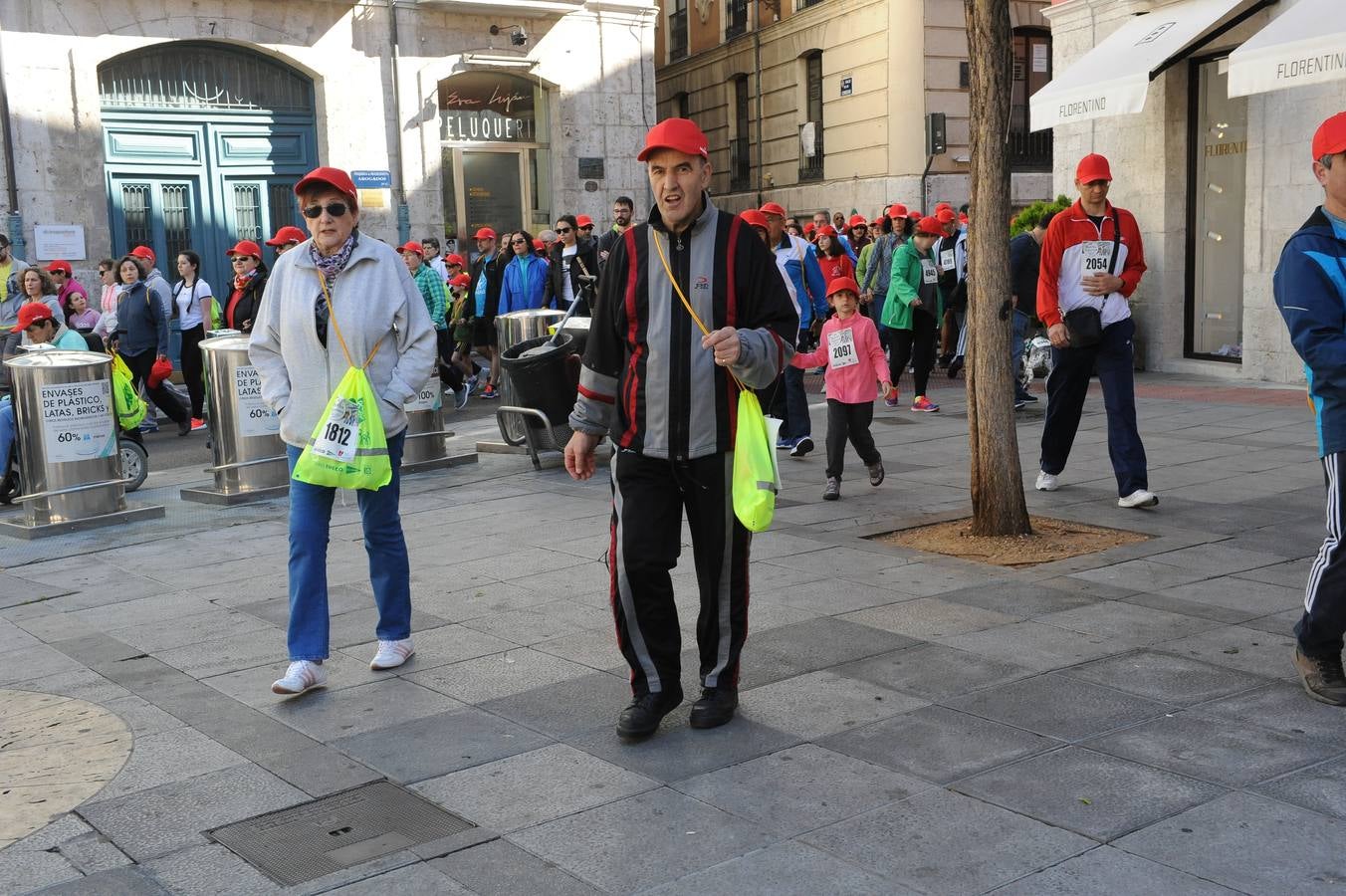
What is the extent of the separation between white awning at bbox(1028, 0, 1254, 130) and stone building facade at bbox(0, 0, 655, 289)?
29.1 feet

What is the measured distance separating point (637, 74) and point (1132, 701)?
2027cm

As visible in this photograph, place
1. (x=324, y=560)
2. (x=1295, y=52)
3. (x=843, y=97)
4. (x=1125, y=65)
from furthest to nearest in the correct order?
1. (x=843, y=97)
2. (x=1125, y=65)
3. (x=1295, y=52)
4. (x=324, y=560)

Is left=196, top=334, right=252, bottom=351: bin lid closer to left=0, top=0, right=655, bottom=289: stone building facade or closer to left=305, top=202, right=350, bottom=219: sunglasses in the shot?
left=305, top=202, right=350, bottom=219: sunglasses

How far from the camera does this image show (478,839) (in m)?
3.84

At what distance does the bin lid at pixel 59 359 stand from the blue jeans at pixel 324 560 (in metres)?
4.52

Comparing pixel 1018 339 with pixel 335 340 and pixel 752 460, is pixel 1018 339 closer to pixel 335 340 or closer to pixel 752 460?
pixel 335 340

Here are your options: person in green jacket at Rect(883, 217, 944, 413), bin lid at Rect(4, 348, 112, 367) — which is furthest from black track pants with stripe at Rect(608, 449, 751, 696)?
person in green jacket at Rect(883, 217, 944, 413)

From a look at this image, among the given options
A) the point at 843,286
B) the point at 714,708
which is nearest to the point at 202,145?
the point at 843,286

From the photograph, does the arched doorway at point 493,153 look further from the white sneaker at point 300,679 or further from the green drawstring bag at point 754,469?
the green drawstring bag at point 754,469

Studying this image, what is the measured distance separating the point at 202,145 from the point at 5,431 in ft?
35.1

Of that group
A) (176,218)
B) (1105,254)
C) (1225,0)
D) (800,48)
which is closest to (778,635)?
(1105,254)

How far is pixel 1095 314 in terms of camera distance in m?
8.26

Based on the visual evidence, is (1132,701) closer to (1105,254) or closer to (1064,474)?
(1105,254)

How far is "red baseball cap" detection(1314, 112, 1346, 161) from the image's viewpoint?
4648 mm
